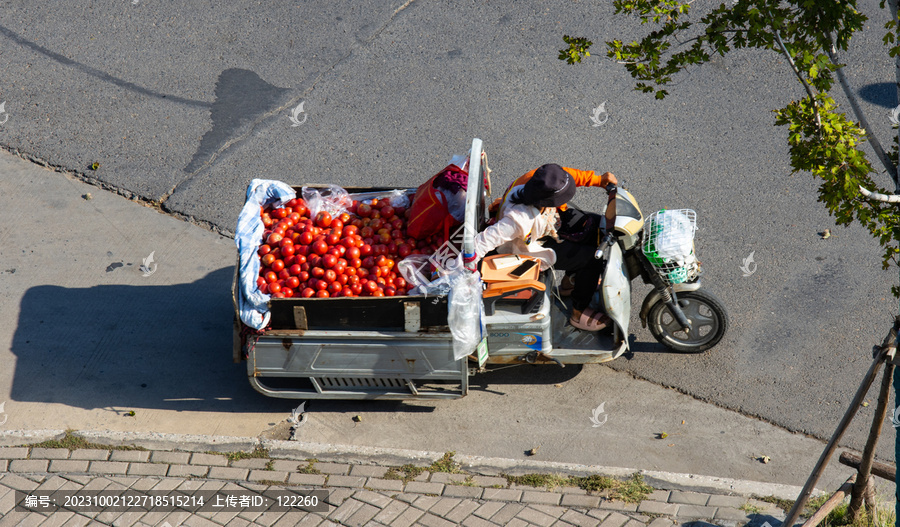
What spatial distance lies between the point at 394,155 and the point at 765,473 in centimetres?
499

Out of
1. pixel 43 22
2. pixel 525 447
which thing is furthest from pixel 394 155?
pixel 43 22

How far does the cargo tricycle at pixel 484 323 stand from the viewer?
539 centimetres

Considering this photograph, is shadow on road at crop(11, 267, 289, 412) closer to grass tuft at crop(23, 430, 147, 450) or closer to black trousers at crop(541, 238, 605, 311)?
grass tuft at crop(23, 430, 147, 450)

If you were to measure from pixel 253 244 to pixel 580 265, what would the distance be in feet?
8.32

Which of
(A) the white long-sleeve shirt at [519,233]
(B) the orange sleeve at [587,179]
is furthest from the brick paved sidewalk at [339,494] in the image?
(B) the orange sleeve at [587,179]

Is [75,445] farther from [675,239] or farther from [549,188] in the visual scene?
[675,239]

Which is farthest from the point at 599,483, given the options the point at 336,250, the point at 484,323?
the point at 336,250

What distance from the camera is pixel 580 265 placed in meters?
6.03

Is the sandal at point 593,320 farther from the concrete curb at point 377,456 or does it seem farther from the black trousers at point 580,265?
the concrete curb at point 377,456

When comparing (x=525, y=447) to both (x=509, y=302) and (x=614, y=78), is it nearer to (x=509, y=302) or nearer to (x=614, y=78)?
(x=509, y=302)

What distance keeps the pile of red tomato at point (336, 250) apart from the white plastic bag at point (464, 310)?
19.6 inches

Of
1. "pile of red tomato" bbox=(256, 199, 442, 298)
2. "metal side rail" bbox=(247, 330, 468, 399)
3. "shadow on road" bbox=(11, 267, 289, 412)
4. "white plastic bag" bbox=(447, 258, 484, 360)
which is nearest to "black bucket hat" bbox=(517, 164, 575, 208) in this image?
"white plastic bag" bbox=(447, 258, 484, 360)

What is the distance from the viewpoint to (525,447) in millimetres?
5742

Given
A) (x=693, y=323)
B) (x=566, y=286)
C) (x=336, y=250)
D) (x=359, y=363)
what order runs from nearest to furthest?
(x=359, y=363)
(x=336, y=250)
(x=693, y=323)
(x=566, y=286)
